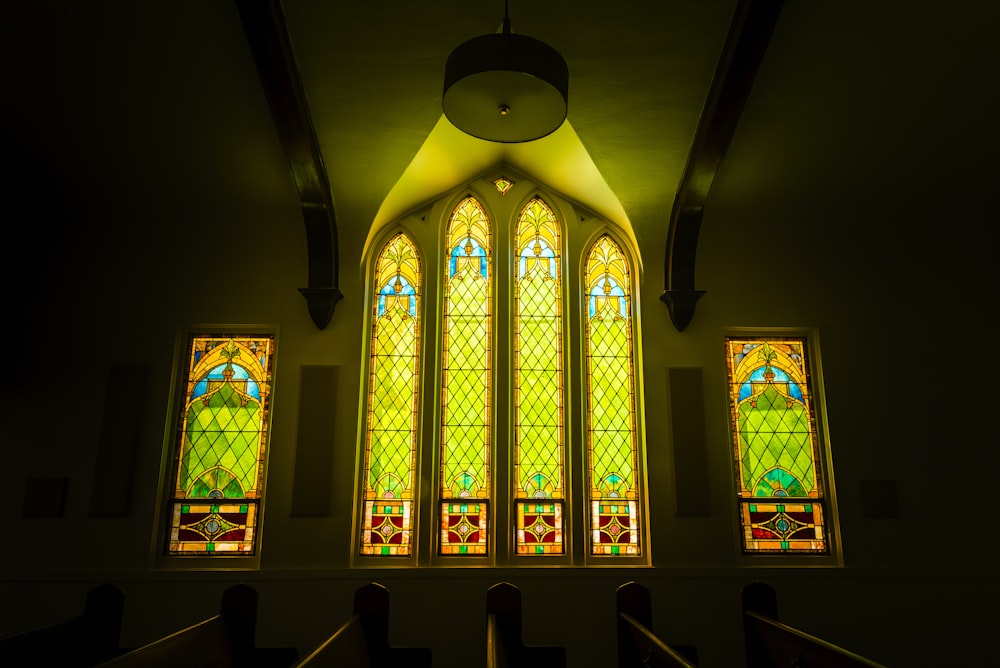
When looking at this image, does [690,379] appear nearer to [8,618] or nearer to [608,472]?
[608,472]

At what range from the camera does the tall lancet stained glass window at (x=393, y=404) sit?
19.3 ft

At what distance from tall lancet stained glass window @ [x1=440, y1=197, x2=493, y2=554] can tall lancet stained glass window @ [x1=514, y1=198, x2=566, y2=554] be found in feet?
0.82

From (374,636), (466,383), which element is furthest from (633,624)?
(466,383)

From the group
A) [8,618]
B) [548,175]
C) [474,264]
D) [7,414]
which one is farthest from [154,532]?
[548,175]

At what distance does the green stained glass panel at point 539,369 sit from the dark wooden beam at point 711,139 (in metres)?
0.95

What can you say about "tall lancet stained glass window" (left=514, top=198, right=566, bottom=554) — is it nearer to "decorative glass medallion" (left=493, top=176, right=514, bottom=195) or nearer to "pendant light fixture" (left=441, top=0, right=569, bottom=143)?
"decorative glass medallion" (left=493, top=176, right=514, bottom=195)

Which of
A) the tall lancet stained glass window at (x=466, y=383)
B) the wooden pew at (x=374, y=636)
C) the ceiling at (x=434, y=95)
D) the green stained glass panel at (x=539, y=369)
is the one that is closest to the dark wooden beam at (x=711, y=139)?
the ceiling at (x=434, y=95)

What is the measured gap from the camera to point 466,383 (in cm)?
623

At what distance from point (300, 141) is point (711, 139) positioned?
2820 mm

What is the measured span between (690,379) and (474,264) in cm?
198

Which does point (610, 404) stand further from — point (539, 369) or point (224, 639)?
point (224, 639)

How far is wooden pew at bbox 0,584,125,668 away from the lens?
10.8 ft

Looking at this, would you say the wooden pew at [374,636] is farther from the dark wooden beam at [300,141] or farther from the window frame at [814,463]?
the window frame at [814,463]

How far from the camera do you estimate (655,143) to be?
18.6 feet
